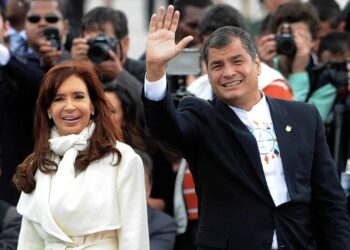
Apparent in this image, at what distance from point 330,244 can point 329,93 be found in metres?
2.14

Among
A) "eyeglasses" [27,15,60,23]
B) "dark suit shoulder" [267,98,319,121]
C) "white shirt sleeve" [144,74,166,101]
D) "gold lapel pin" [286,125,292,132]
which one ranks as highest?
"white shirt sleeve" [144,74,166,101]

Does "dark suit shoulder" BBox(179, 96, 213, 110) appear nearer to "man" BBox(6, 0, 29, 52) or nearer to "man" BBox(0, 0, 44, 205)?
"man" BBox(0, 0, 44, 205)

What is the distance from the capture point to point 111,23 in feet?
26.3

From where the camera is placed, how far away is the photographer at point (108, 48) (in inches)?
296

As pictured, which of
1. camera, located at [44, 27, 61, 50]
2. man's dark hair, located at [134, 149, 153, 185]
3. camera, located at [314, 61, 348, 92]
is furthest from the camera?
camera, located at [44, 27, 61, 50]

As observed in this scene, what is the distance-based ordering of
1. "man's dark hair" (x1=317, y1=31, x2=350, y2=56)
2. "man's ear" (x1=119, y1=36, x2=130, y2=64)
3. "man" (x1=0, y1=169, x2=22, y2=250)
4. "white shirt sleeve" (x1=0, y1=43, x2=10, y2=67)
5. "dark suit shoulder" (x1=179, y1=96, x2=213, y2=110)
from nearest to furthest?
1. "dark suit shoulder" (x1=179, y1=96, x2=213, y2=110)
2. "man" (x1=0, y1=169, x2=22, y2=250)
3. "white shirt sleeve" (x1=0, y1=43, x2=10, y2=67)
4. "man's ear" (x1=119, y1=36, x2=130, y2=64)
5. "man's dark hair" (x1=317, y1=31, x2=350, y2=56)

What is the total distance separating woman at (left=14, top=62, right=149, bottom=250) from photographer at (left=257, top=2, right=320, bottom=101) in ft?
7.21

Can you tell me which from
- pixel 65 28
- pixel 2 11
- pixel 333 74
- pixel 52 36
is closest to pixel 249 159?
pixel 333 74

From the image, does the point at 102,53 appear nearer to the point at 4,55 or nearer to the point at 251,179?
the point at 4,55

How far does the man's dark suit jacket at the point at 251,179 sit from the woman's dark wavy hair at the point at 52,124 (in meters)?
0.38

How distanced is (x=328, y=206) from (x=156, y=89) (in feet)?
3.65

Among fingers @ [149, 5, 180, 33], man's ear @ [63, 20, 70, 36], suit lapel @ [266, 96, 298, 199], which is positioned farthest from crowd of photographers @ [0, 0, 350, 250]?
fingers @ [149, 5, 180, 33]

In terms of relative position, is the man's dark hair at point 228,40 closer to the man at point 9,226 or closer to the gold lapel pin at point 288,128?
the gold lapel pin at point 288,128

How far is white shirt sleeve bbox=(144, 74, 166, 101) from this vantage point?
5.14 metres
